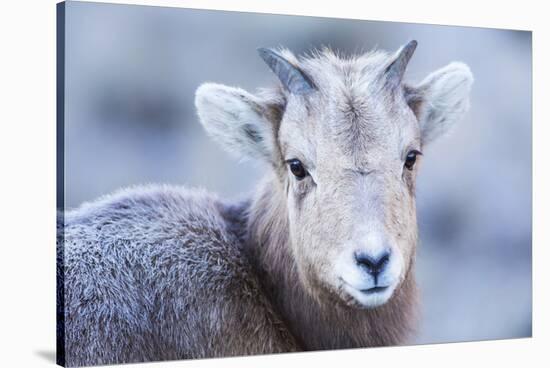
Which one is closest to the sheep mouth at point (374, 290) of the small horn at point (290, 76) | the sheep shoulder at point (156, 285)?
the sheep shoulder at point (156, 285)

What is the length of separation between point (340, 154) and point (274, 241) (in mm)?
695

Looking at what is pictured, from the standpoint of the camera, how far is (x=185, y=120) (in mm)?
6434

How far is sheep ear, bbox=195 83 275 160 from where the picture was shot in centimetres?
611

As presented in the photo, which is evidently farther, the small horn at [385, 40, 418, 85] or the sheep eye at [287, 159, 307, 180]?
the small horn at [385, 40, 418, 85]

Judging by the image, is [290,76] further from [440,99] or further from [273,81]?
[440,99]

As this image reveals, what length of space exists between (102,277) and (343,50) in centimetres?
241

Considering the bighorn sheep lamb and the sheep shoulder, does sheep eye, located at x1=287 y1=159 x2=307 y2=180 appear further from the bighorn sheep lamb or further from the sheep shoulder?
the sheep shoulder

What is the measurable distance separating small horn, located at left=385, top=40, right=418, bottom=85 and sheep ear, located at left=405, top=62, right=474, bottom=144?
0.13 m

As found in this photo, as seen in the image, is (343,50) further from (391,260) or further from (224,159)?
(391,260)

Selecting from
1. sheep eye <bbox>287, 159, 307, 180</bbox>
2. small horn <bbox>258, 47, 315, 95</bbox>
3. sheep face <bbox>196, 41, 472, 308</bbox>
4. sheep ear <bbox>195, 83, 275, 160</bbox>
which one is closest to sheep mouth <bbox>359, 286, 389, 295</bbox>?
sheep face <bbox>196, 41, 472, 308</bbox>

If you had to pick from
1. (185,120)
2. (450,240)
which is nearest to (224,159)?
(185,120)

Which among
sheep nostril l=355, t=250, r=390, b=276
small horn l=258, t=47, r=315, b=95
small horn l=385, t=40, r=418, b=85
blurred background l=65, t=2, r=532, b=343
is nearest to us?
sheep nostril l=355, t=250, r=390, b=276

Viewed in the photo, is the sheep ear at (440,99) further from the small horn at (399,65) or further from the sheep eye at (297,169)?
the sheep eye at (297,169)

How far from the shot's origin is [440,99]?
22.0 ft
